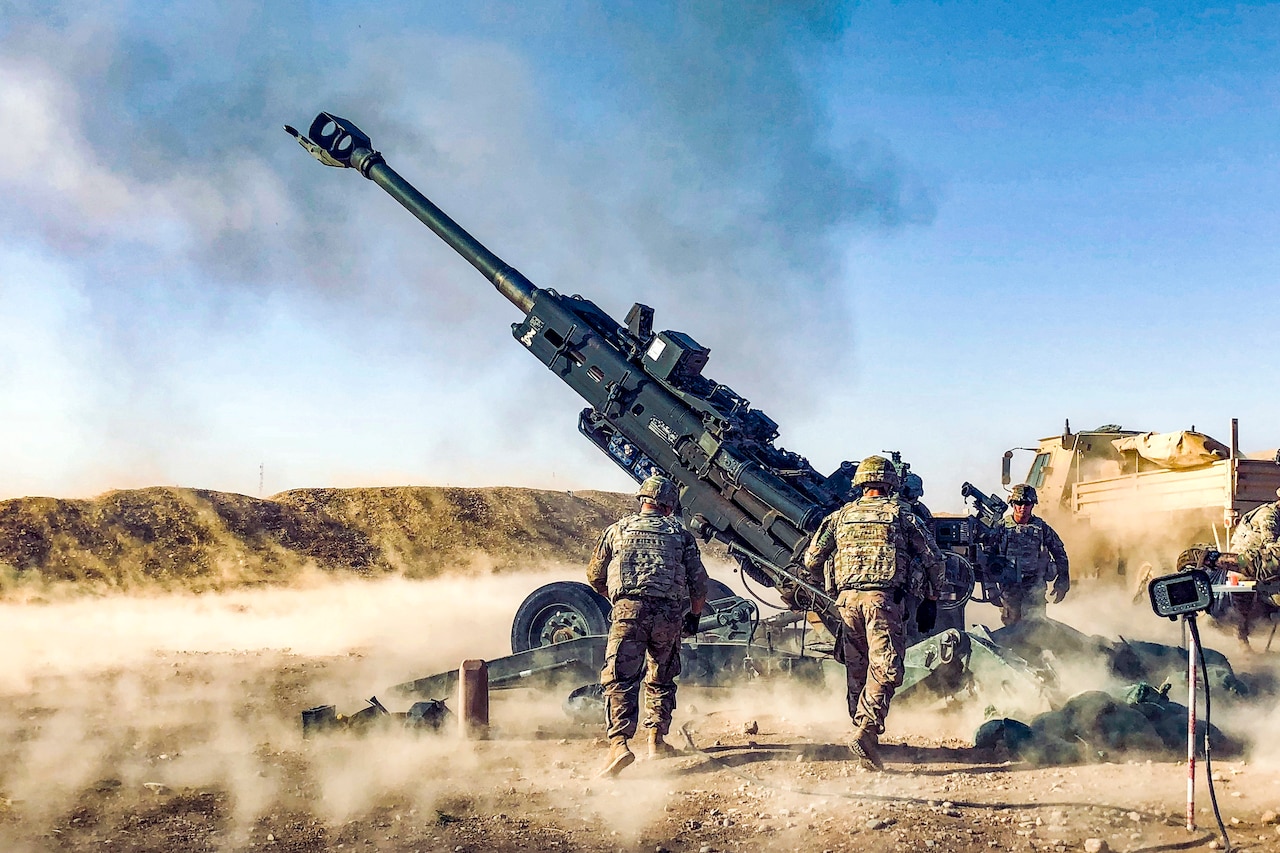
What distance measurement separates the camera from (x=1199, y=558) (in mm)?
6992

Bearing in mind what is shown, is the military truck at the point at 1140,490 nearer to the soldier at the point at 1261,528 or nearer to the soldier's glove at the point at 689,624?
the soldier at the point at 1261,528

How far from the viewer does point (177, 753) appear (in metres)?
6.54

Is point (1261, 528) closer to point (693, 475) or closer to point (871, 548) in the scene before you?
point (871, 548)

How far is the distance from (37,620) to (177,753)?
8.60 m

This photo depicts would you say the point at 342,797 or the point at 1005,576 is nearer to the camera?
the point at 342,797

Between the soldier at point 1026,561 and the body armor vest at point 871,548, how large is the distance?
11.2 ft

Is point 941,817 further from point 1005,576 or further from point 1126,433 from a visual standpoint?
point 1126,433

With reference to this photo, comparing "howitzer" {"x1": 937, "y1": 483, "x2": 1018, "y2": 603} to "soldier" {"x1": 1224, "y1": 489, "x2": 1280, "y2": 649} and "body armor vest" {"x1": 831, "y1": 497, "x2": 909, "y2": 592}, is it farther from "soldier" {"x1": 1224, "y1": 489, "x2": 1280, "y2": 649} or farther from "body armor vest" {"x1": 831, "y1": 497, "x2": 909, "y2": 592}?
"body armor vest" {"x1": 831, "y1": 497, "x2": 909, "y2": 592}

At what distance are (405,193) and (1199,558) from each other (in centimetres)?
674

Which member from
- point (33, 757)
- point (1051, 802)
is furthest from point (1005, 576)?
point (33, 757)

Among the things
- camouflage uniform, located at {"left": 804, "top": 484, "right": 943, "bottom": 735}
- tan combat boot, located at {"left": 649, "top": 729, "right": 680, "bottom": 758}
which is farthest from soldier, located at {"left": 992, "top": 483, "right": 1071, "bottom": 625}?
tan combat boot, located at {"left": 649, "top": 729, "right": 680, "bottom": 758}

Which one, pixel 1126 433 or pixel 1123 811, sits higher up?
pixel 1126 433

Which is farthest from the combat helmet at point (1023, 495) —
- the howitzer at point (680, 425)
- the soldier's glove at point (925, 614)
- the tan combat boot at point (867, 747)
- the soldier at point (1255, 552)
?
the tan combat boot at point (867, 747)

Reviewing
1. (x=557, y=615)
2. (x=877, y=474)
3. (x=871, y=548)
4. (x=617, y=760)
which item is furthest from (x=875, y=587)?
(x=557, y=615)
